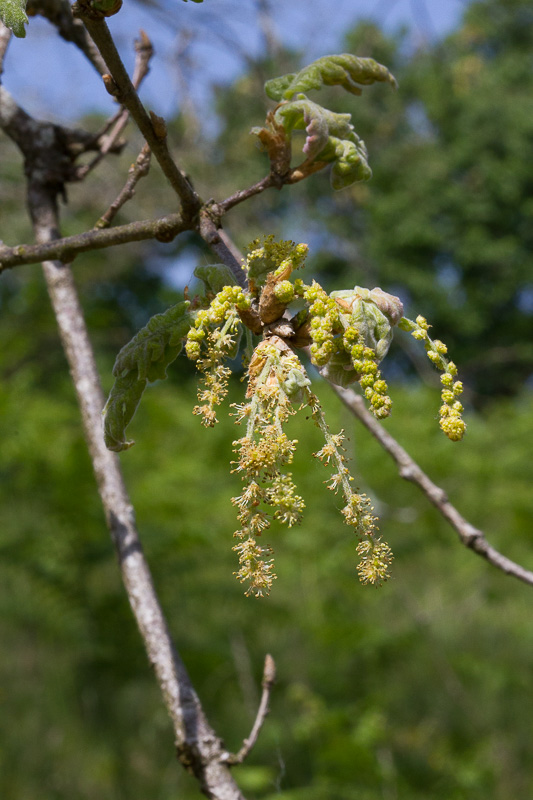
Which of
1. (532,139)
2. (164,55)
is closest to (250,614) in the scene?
(164,55)

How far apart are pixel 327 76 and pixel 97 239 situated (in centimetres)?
54

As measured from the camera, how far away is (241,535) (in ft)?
2.78

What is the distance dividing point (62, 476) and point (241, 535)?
14.3ft

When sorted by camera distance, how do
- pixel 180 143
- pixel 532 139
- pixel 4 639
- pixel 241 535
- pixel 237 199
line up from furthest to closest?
pixel 532 139 → pixel 180 143 → pixel 4 639 → pixel 237 199 → pixel 241 535

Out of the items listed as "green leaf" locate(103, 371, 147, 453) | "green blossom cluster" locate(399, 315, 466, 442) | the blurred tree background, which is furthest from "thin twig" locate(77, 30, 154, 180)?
the blurred tree background

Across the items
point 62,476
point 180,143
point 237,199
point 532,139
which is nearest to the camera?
point 237,199

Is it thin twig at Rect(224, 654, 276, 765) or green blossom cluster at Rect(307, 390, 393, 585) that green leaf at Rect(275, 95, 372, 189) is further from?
thin twig at Rect(224, 654, 276, 765)

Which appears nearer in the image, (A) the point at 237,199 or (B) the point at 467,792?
(A) the point at 237,199

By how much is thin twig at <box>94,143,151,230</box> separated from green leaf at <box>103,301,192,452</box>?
27 centimetres

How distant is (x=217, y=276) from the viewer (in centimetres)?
95

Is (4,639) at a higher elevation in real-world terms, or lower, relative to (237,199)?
higher

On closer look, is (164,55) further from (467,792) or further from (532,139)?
(532,139)

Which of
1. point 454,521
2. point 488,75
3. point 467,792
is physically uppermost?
point 488,75

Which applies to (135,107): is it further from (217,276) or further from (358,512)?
(358,512)
